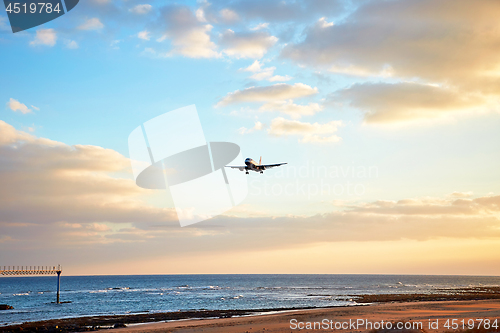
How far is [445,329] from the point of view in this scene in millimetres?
32094

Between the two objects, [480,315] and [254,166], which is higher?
[254,166]

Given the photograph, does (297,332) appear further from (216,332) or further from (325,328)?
(216,332)

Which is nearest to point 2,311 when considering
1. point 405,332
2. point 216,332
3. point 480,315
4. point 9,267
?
point 9,267

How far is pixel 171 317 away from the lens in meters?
49.1

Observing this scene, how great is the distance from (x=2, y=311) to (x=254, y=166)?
52061 mm

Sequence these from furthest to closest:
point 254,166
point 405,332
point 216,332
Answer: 1. point 254,166
2. point 216,332
3. point 405,332

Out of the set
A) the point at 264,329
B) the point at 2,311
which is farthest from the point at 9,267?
the point at 264,329

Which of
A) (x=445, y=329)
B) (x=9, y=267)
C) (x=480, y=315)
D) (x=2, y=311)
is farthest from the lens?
(x=9, y=267)

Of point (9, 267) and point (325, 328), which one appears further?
point (9, 267)

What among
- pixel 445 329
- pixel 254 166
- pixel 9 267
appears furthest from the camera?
pixel 9 267

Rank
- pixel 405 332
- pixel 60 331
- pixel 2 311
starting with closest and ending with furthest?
pixel 405 332 → pixel 60 331 → pixel 2 311

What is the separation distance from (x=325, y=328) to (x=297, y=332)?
3185 mm

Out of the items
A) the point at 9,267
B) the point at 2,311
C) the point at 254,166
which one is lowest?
the point at 2,311

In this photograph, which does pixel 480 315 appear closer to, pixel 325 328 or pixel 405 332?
pixel 325 328
